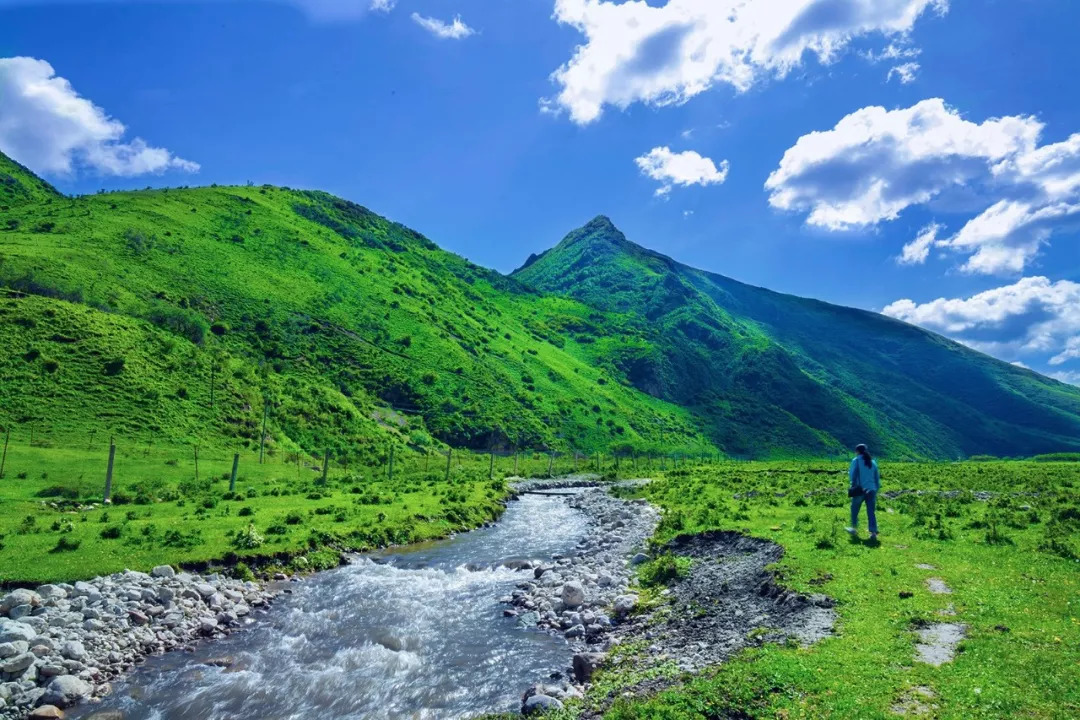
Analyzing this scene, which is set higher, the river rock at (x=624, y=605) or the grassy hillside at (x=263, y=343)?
the grassy hillside at (x=263, y=343)

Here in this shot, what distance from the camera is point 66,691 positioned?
48.9 ft

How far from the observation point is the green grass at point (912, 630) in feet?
34.8

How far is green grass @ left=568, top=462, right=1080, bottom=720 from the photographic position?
10.6m

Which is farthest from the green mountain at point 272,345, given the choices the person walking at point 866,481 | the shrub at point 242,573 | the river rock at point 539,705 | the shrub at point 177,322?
the person walking at point 866,481

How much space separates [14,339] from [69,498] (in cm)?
3337

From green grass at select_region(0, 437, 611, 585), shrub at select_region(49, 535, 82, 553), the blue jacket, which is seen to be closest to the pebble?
the blue jacket

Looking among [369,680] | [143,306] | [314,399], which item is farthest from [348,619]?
[143,306]

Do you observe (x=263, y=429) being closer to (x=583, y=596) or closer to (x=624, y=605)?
(x=583, y=596)

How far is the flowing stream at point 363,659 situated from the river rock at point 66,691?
0.62m

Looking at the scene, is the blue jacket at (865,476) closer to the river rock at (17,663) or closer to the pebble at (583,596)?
the pebble at (583,596)

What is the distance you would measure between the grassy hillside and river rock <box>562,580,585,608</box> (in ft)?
160

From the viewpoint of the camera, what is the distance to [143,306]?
76.8m

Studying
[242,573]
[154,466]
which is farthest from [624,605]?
[154,466]

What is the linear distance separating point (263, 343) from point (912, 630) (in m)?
101
